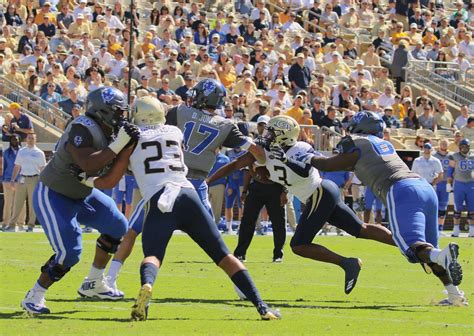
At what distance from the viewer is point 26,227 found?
22.9 meters

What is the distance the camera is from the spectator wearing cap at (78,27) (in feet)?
86.5

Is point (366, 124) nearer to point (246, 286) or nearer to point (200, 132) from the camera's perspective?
point (200, 132)

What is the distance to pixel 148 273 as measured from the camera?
9.28m

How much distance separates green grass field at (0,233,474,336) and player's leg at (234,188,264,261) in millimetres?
217

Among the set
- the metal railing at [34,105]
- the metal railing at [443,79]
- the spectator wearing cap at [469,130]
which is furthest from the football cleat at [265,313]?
the metal railing at [443,79]

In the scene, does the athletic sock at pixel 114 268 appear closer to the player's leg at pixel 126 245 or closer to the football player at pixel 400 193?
the player's leg at pixel 126 245

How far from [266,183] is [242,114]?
27.6ft

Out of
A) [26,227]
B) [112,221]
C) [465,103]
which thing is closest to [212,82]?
[112,221]

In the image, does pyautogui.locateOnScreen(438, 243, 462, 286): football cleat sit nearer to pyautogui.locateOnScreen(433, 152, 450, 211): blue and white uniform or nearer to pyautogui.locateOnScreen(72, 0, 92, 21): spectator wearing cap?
pyautogui.locateOnScreen(433, 152, 450, 211): blue and white uniform

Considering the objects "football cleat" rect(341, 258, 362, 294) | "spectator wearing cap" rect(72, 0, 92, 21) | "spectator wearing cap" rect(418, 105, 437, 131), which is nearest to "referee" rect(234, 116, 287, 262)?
"football cleat" rect(341, 258, 362, 294)

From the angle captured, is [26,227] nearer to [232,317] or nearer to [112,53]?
[112,53]

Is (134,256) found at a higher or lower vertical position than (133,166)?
lower

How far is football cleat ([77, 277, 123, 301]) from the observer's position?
11117 millimetres

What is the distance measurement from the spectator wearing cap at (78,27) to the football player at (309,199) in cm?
1379
